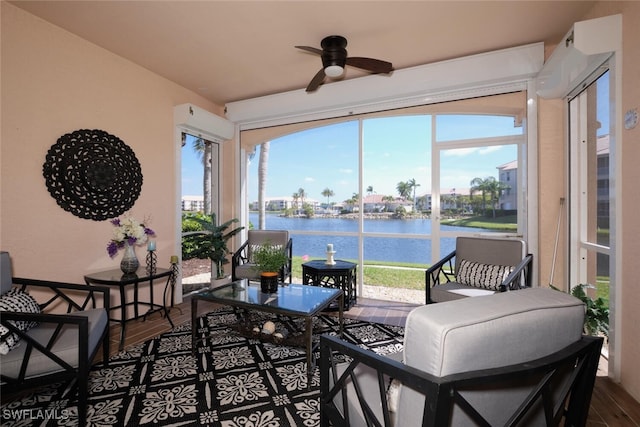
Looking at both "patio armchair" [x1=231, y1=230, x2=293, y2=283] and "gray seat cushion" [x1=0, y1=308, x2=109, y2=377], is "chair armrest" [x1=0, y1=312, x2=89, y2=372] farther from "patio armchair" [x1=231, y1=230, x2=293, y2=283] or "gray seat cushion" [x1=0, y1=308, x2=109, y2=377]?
"patio armchair" [x1=231, y1=230, x2=293, y2=283]

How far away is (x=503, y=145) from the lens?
3443 mm

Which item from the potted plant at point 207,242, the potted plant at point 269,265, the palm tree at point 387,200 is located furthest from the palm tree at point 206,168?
the palm tree at point 387,200

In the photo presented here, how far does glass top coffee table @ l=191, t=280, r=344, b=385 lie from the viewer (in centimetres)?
207

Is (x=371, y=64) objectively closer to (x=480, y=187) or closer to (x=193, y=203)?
(x=480, y=187)

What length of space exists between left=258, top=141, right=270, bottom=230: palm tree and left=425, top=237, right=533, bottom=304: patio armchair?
3.05 metres

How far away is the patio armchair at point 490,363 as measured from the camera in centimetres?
81

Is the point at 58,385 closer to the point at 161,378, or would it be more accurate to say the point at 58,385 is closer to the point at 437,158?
the point at 161,378

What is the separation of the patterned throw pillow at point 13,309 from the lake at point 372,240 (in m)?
3.08

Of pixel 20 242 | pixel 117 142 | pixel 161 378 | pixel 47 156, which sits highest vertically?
pixel 117 142

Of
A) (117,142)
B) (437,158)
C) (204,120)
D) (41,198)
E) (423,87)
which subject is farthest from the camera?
(204,120)

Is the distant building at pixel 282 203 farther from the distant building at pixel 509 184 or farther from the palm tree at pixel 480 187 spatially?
the distant building at pixel 509 184

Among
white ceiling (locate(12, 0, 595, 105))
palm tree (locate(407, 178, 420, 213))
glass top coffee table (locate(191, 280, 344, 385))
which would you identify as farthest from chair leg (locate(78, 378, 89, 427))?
palm tree (locate(407, 178, 420, 213))

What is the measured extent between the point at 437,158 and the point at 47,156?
3.97 metres

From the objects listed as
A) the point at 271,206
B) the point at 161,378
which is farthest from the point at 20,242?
the point at 271,206
